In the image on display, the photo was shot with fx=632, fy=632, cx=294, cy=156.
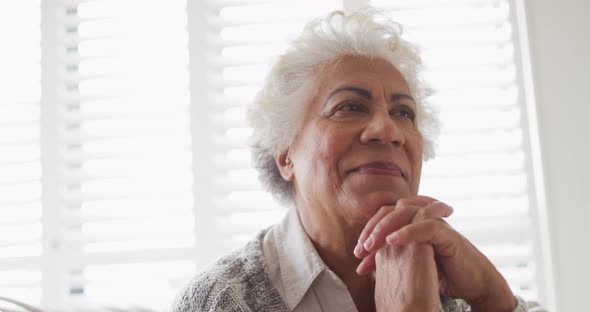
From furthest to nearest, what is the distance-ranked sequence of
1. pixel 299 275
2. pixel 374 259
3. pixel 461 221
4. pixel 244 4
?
1. pixel 244 4
2. pixel 461 221
3. pixel 299 275
4. pixel 374 259

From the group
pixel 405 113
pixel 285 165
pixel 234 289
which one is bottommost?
pixel 234 289

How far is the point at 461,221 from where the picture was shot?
2461mm

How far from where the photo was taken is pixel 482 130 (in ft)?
8.21

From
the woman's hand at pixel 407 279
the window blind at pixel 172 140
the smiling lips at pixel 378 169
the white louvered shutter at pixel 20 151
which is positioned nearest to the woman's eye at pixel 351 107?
the smiling lips at pixel 378 169

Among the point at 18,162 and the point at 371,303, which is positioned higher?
the point at 18,162

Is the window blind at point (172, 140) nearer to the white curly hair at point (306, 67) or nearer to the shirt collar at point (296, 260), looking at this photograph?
the white curly hair at point (306, 67)

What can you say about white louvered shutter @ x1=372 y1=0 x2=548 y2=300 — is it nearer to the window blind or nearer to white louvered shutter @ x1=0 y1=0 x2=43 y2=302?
the window blind

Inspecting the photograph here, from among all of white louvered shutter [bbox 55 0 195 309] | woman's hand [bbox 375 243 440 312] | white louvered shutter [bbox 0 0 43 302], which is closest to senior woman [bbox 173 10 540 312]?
woman's hand [bbox 375 243 440 312]

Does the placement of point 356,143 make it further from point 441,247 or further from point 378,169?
point 441,247

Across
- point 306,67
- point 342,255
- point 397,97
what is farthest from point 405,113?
point 342,255

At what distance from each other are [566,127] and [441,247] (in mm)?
1353

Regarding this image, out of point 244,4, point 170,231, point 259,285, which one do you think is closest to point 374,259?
point 259,285

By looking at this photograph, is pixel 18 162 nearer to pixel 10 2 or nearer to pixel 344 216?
pixel 10 2

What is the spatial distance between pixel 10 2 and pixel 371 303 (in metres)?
2.20
